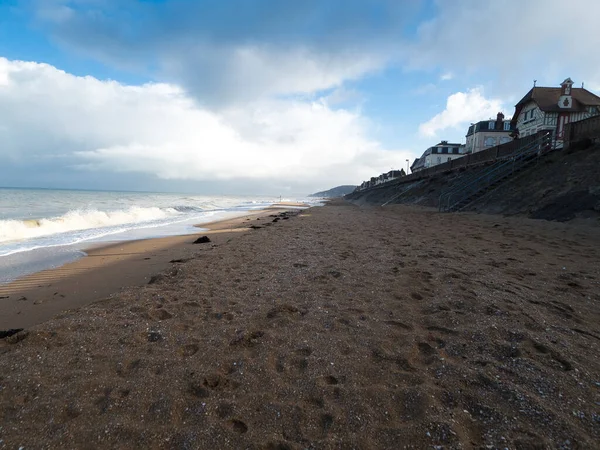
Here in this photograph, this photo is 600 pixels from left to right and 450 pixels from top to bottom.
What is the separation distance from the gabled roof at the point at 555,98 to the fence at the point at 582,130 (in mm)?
19022

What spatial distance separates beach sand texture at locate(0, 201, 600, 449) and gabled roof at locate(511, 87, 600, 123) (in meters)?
35.1

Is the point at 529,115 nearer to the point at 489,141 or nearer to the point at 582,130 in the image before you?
the point at 489,141

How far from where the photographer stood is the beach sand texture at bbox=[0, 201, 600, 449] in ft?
6.79

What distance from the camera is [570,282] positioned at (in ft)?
16.2

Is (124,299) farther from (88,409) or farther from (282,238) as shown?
(282,238)

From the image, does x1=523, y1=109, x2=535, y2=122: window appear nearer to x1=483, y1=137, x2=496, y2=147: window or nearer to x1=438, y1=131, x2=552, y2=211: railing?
x1=483, y1=137, x2=496, y2=147: window

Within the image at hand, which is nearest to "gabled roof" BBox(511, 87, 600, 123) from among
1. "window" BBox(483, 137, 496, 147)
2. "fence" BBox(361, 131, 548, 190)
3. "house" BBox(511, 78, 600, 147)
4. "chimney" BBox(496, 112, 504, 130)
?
"house" BBox(511, 78, 600, 147)

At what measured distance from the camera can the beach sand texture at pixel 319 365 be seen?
2.07 meters

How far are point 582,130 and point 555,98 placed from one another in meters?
22.1

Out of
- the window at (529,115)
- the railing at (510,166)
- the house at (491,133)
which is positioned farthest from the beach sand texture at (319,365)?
the house at (491,133)

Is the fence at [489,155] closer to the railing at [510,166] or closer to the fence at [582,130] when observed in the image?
the railing at [510,166]

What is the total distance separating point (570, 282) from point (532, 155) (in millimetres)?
17719

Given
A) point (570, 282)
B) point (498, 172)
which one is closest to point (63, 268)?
point (570, 282)

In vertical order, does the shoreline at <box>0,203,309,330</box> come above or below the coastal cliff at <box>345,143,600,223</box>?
below
